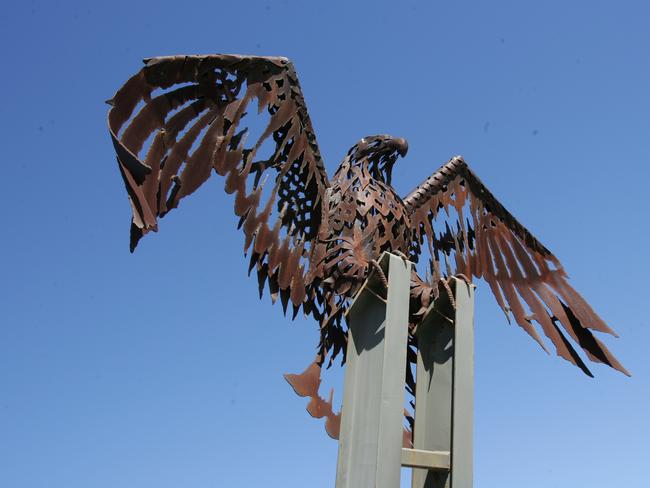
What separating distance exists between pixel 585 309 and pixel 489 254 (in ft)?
2.29

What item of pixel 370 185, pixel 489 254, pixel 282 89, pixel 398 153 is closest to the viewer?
pixel 282 89

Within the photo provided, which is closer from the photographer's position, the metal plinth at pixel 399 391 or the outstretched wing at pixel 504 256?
the metal plinth at pixel 399 391

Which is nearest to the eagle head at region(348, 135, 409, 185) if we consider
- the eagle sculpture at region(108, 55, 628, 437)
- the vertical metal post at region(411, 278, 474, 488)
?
the eagle sculpture at region(108, 55, 628, 437)

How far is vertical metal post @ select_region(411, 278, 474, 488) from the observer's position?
8.99 ft

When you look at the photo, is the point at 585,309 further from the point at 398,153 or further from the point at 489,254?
the point at 398,153

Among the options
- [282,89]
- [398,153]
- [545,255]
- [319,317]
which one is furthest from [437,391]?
[545,255]

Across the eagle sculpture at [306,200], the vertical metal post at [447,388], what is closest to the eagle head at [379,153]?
the eagle sculpture at [306,200]

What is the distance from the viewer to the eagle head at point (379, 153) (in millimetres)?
4818

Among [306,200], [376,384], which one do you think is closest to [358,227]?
[306,200]

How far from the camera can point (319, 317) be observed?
432 centimetres

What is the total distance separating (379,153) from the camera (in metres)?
4.89

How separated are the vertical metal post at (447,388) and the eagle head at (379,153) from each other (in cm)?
186

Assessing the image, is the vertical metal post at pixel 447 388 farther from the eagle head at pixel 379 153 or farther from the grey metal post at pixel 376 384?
the eagle head at pixel 379 153

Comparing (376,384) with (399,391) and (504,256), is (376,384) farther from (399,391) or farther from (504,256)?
(504,256)
